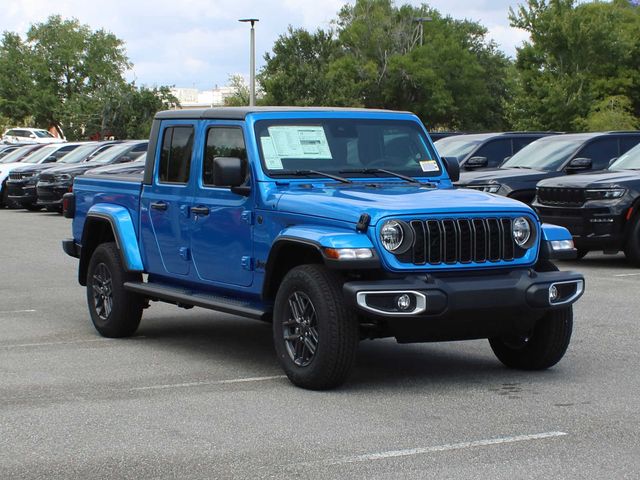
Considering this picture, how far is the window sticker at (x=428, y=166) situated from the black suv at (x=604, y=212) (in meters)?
7.09

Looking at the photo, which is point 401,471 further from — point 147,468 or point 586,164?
point 586,164

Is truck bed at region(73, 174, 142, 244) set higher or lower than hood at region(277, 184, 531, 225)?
lower

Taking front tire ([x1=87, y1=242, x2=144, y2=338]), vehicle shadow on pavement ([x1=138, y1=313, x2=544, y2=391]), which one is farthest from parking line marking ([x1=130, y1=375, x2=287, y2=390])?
front tire ([x1=87, y1=242, x2=144, y2=338])

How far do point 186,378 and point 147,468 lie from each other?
8.16ft

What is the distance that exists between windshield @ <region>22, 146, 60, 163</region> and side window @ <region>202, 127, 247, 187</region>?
2744 centimetres

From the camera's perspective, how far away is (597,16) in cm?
→ 5384

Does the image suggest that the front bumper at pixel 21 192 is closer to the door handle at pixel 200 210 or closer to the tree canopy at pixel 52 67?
the door handle at pixel 200 210

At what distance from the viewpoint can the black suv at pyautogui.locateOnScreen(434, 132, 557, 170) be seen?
21594 mm

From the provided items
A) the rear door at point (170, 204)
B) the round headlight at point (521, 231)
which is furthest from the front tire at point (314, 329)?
the rear door at point (170, 204)

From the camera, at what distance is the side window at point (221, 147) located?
9.02 meters

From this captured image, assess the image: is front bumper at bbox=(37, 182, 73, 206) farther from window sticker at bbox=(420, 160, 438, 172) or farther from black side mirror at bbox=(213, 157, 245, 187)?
black side mirror at bbox=(213, 157, 245, 187)

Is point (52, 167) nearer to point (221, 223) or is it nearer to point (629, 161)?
point (629, 161)

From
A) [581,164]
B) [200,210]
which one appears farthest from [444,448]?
[581,164]

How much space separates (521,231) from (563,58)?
4773cm
